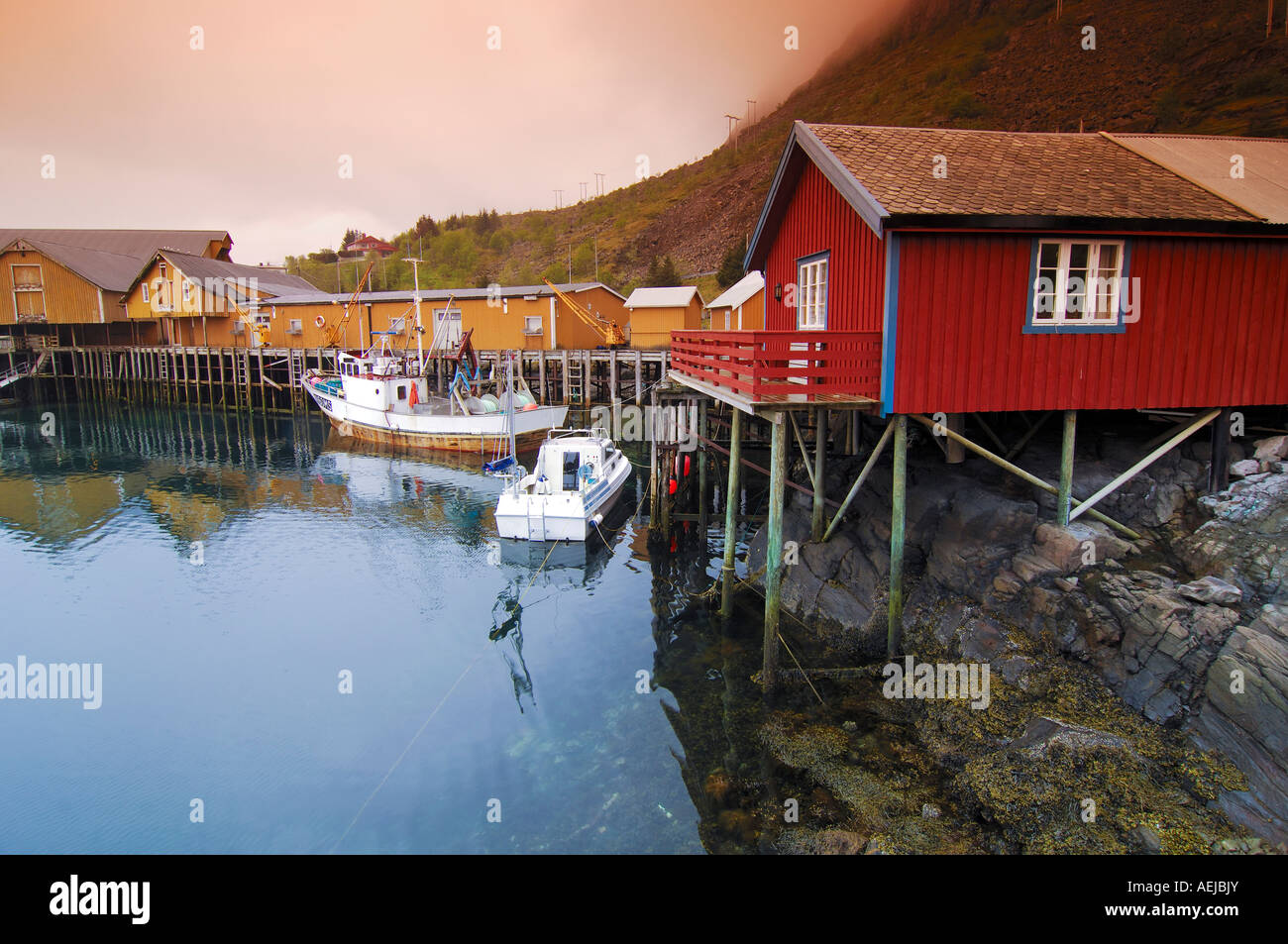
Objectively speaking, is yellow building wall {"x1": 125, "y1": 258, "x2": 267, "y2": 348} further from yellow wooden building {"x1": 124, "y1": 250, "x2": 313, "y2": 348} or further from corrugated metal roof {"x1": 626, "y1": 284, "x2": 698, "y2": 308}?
corrugated metal roof {"x1": 626, "y1": 284, "x2": 698, "y2": 308}

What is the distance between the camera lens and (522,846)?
9.31 meters

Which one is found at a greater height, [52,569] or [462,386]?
[462,386]

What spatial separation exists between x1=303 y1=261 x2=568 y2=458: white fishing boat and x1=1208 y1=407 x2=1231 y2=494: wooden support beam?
2600cm

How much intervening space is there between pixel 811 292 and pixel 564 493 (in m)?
9.35

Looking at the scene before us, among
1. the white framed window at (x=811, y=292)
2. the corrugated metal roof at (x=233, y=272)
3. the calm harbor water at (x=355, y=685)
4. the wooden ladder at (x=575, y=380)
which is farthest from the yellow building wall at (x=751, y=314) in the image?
the corrugated metal roof at (x=233, y=272)

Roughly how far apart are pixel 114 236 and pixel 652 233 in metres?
61.8

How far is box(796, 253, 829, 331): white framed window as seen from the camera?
1418 centimetres

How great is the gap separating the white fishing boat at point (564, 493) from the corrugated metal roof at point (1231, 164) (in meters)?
15.0

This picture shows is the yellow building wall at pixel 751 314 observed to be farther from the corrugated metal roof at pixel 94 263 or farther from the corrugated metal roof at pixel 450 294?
the corrugated metal roof at pixel 94 263

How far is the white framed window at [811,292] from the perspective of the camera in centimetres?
1418

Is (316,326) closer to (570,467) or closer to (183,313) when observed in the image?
(183,313)

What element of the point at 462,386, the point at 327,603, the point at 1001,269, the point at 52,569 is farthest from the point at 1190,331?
the point at 462,386
